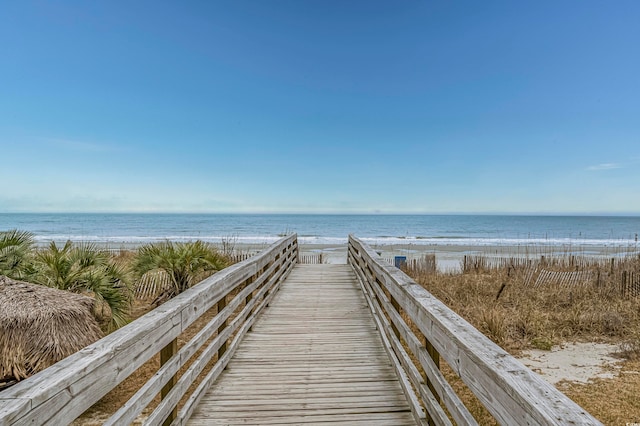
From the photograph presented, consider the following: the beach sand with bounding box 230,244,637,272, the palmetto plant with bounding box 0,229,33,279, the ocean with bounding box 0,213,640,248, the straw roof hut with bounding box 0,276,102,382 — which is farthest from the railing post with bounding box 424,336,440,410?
the beach sand with bounding box 230,244,637,272

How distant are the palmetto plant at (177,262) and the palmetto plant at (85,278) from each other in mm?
1160

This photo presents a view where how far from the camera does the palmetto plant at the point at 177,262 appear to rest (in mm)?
6879

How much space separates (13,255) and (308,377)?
5.39 meters

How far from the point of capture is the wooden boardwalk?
2.49 meters

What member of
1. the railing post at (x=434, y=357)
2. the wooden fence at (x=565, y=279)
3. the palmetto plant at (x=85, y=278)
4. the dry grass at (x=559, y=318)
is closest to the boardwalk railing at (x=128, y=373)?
the railing post at (x=434, y=357)

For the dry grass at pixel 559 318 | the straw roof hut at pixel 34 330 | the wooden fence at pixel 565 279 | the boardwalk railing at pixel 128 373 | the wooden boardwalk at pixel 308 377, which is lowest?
the dry grass at pixel 559 318

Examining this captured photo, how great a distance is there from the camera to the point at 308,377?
10.3 ft

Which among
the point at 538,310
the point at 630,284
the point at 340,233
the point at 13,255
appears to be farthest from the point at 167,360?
the point at 340,233

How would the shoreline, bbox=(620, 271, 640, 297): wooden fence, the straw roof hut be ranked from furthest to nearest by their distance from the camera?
the shoreline < bbox=(620, 271, 640, 297): wooden fence < the straw roof hut

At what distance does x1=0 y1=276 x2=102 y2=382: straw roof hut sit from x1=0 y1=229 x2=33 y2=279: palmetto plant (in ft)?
4.50

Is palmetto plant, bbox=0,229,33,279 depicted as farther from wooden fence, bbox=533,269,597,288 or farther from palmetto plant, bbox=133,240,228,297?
wooden fence, bbox=533,269,597,288

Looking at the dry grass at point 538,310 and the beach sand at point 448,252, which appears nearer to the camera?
the dry grass at point 538,310

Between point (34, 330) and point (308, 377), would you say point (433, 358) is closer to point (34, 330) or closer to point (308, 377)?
point (308, 377)

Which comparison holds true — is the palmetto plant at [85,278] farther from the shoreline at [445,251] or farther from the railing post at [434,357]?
the shoreline at [445,251]
